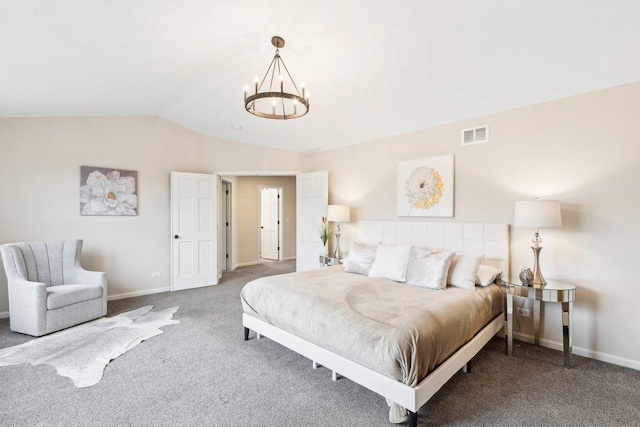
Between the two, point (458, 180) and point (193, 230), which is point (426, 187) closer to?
point (458, 180)

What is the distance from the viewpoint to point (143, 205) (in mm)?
A: 4910

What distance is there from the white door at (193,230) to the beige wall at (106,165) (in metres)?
0.19

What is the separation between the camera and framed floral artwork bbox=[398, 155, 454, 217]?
154 inches

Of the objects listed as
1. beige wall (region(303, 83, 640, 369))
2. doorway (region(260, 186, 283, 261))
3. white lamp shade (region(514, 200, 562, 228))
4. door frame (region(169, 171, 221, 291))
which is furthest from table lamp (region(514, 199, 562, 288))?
doorway (region(260, 186, 283, 261))

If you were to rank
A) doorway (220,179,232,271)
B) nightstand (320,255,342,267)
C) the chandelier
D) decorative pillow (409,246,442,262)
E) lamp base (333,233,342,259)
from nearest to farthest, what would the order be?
the chandelier < decorative pillow (409,246,442,262) < nightstand (320,255,342,267) < lamp base (333,233,342,259) < doorway (220,179,232,271)

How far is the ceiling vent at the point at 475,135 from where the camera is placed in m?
3.60

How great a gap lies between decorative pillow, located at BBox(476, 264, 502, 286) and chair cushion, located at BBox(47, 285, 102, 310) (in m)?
4.38

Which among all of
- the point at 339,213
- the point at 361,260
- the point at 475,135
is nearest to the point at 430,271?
the point at 361,260

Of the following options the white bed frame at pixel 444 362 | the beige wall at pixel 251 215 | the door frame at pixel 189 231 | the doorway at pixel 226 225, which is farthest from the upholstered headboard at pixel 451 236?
the beige wall at pixel 251 215

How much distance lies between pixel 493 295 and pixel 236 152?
4.77m

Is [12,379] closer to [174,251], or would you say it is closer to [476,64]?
[174,251]

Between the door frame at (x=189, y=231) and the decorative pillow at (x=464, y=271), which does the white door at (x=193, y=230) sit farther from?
the decorative pillow at (x=464, y=271)

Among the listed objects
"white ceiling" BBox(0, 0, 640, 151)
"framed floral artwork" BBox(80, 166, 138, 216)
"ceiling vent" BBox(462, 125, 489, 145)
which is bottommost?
"framed floral artwork" BBox(80, 166, 138, 216)

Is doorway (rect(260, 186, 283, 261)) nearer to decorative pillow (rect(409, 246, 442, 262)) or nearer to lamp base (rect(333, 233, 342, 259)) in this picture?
lamp base (rect(333, 233, 342, 259))
